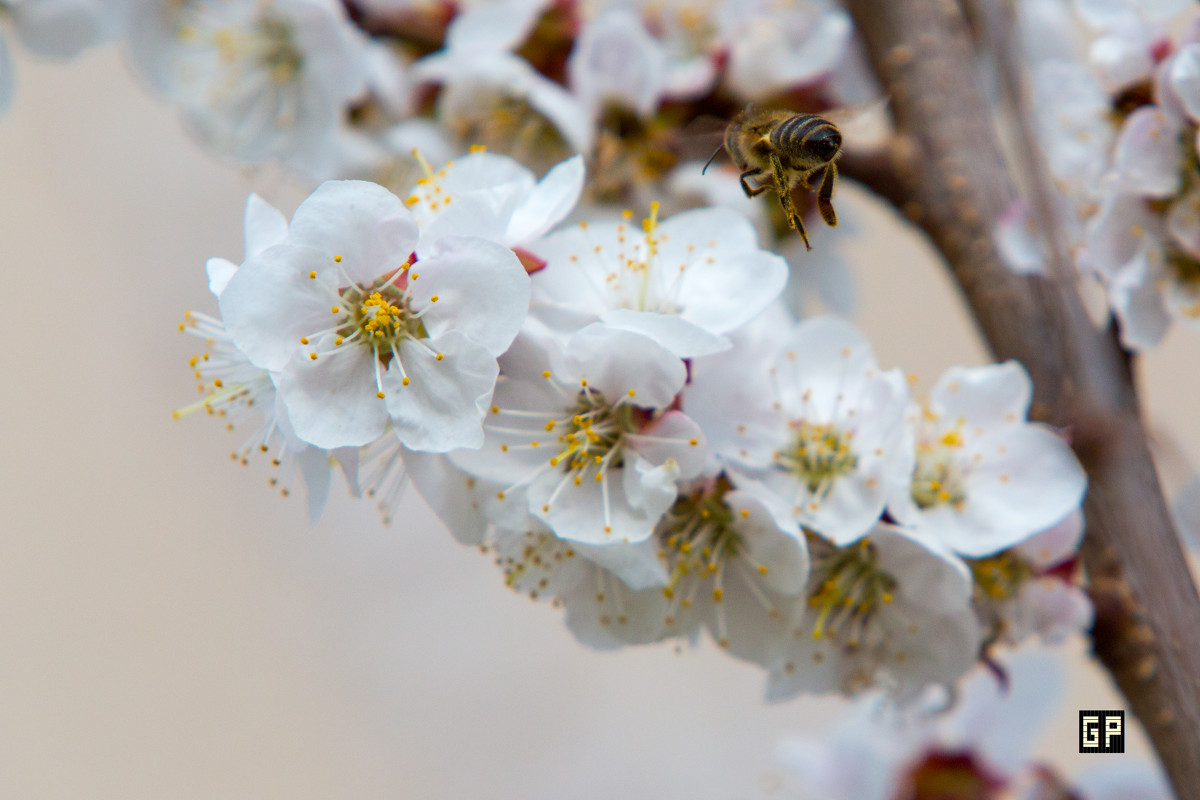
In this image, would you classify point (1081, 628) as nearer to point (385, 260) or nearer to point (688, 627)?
point (688, 627)

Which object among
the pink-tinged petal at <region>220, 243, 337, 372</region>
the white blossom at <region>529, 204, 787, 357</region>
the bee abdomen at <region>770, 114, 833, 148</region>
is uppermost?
the pink-tinged petal at <region>220, 243, 337, 372</region>

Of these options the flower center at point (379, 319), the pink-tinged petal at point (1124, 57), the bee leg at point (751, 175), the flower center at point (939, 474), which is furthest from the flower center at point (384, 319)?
the pink-tinged petal at point (1124, 57)

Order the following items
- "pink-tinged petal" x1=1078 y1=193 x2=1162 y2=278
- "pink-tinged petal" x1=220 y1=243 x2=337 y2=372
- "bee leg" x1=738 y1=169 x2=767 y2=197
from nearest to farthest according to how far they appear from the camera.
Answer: "pink-tinged petal" x1=220 y1=243 x2=337 y2=372 → "bee leg" x1=738 y1=169 x2=767 y2=197 → "pink-tinged petal" x1=1078 y1=193 x2=1162 y2=278

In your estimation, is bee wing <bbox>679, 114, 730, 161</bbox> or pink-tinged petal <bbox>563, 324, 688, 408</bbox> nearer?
pink-tinged petal <bbox>563, 324, 688, 408</bbox>

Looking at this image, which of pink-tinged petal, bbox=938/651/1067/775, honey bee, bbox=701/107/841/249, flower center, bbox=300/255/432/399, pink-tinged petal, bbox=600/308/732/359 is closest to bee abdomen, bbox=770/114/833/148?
honey bee, bbox=701/107/841/249

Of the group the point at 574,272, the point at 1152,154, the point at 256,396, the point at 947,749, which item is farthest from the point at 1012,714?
the point at 256,396

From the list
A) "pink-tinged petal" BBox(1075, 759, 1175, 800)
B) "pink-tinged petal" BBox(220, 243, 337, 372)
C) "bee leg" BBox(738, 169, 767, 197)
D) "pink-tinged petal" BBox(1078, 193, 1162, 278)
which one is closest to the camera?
"pink-tinged petal" BBox(220, 243, 337, 372)

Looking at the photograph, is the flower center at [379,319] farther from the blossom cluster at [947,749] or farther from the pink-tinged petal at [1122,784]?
the pink-tinged petal at [1122,784]

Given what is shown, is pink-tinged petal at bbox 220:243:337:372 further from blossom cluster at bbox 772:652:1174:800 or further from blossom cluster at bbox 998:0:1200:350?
blossom cluster at bbox 772:652:1174:800
